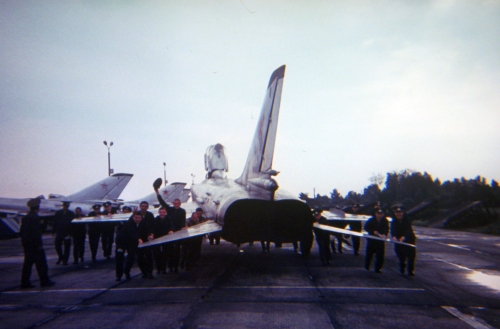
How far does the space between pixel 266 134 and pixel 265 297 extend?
4.22m

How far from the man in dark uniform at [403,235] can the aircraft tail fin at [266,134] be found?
3304mm

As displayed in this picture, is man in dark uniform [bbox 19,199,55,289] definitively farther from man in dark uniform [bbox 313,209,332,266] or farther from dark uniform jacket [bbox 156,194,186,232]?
man in dark uniform [bbox 313,209,332,266]

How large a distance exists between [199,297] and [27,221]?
434cm

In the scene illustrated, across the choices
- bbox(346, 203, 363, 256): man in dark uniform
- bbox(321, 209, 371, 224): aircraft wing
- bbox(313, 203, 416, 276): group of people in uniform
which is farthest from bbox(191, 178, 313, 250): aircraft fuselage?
bbox(346, 203, 363, 256): man in dark uniform

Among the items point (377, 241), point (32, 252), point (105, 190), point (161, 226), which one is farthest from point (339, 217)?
point (105, 190)

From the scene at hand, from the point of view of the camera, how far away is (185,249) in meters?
10.1

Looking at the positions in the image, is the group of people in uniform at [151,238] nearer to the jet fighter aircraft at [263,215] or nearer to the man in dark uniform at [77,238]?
the man in dark uniform at [77,238]

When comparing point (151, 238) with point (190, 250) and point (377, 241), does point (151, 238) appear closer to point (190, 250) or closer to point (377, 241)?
point (190, 250)

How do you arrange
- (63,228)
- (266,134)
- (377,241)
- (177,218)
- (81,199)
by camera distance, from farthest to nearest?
(81,199) < (63,228) < (177,218) < (266,134) < (377,241)

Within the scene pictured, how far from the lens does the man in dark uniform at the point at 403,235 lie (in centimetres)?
866

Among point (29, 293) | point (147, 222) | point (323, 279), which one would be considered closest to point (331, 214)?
point (323, 279)

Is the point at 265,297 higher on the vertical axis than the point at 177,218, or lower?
lower

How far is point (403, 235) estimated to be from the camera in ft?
28.8

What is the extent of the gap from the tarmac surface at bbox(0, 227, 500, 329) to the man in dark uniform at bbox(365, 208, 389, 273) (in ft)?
1.13
